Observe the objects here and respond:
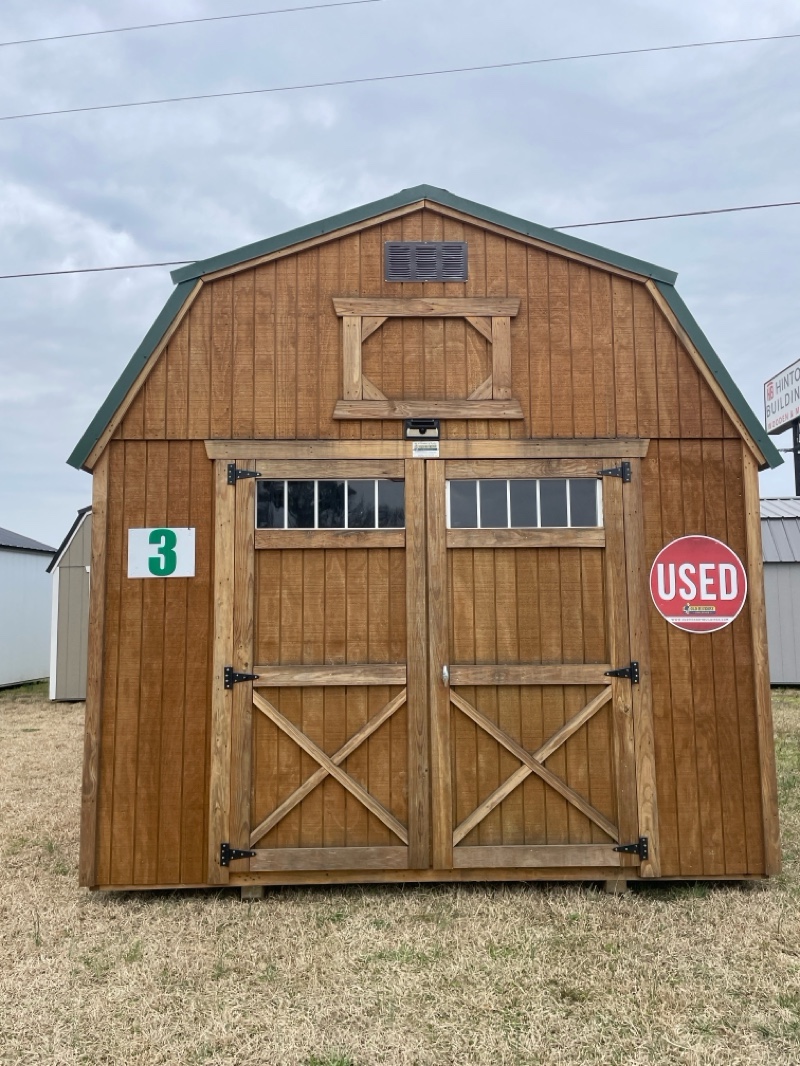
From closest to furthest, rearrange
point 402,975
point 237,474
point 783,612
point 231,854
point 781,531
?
1. point 402,975
2. point 231,854
3. point 237,474
4. point 783,612
5. point 781,531

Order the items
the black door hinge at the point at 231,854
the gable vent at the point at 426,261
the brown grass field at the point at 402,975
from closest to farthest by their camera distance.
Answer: the brown grass field at the point at 402,975
the black door hinge at the point at 231,854
the gable vent at the point at 426,261

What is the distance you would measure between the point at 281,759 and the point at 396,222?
3.57 metres

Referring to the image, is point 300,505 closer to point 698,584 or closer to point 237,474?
point 237,474

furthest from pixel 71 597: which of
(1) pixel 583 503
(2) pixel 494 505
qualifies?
(1) pixel 583 503

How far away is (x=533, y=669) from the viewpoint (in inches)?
196

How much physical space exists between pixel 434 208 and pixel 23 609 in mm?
14837

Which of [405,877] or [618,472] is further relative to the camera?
[618,472]

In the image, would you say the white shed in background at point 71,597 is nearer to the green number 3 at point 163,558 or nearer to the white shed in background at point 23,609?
the white shed in background at point 23,609

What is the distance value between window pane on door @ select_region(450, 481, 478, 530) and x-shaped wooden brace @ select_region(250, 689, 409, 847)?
1.14 meters

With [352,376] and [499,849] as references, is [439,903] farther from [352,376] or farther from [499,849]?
[352,376]

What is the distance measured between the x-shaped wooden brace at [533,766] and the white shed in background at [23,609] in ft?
46.1

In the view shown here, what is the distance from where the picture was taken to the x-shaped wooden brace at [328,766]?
487cm

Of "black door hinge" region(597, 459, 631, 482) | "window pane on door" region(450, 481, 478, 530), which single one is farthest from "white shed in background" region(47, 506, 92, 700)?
"black door hinge" region(597, 459, 631, 482)

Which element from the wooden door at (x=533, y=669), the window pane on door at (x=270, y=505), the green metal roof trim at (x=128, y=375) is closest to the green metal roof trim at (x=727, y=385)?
the wooden door at (x=533, y=669)
